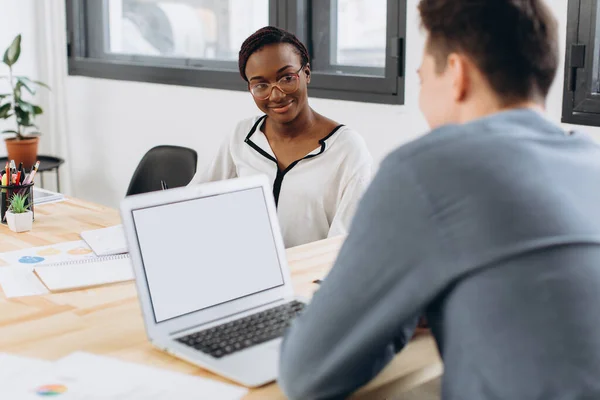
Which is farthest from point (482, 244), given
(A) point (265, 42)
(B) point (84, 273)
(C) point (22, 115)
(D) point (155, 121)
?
(C) point (22, 115)

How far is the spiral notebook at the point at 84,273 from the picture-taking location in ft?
5.09

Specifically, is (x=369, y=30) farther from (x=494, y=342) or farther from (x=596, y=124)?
(x=494, y=342)

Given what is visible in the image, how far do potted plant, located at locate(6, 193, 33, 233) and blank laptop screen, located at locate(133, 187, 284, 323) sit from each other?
0.97 meters

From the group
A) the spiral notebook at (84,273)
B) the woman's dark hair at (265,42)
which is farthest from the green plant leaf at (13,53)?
the spiral notebook at (84,273)

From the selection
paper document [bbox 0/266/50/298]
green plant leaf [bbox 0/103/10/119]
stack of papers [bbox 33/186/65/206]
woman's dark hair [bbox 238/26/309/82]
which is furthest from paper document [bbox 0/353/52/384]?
green plant leaf [bbox 0/103/10/119]

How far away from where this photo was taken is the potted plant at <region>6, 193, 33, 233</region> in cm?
211

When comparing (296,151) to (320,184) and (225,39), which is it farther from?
(225,39)

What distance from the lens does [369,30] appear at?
2992mm

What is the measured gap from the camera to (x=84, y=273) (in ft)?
5.36

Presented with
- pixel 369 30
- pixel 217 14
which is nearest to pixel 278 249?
pixel 369 30

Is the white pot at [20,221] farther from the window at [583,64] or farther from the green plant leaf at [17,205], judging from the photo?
the window at [583,64]

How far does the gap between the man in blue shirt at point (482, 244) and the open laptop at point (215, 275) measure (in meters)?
0.23

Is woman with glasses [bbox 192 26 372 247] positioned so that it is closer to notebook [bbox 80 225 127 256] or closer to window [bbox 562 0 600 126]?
→ notebook [bbox 80 225 127 256]

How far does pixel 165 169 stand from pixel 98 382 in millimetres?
1810
